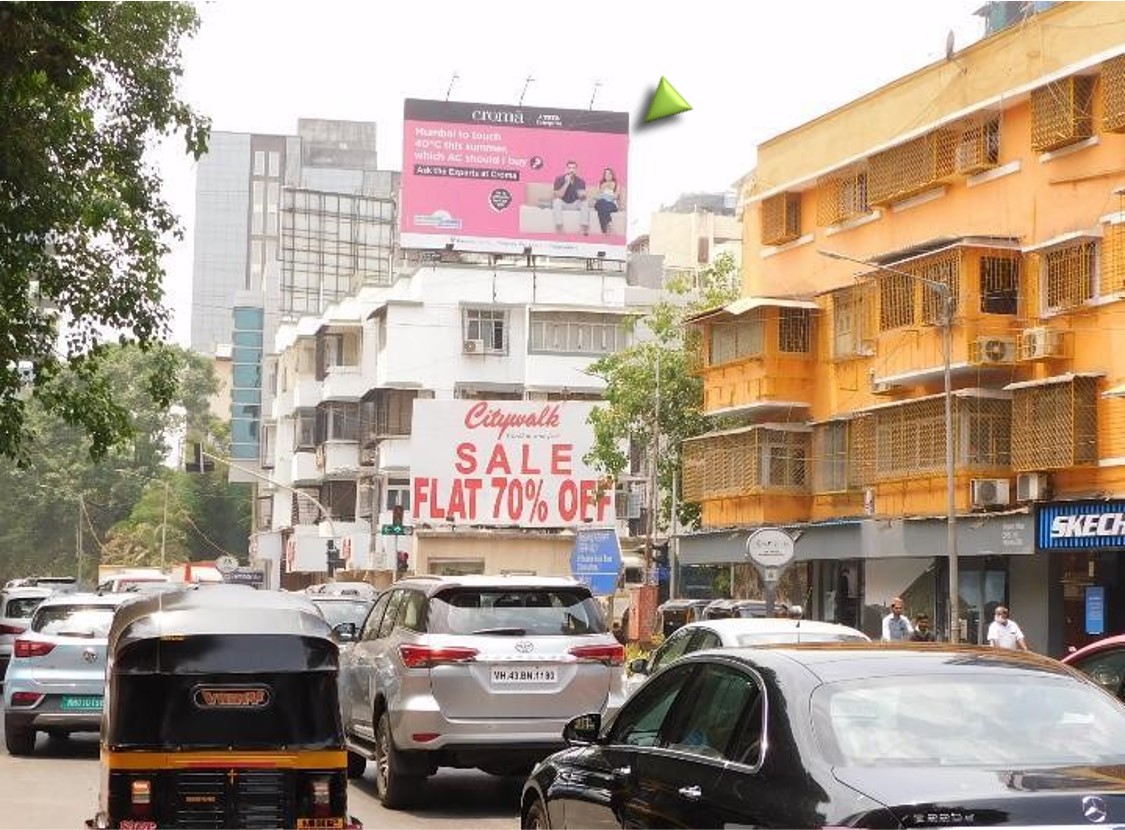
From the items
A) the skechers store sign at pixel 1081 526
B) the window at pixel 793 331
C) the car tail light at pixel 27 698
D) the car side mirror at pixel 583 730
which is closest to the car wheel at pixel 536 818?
the car side mirror at pixel 583 730

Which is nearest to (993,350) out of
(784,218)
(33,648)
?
(784,218)

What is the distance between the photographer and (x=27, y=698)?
63.7 ft

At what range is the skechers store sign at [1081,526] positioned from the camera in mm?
32781

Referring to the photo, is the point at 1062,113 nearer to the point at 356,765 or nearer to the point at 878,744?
the point at 356,765

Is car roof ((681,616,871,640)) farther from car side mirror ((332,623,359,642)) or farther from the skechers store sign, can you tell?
the skechers store sign

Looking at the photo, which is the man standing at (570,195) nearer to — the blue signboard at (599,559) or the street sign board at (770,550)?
the blue signboard at (599,559)

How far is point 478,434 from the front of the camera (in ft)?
156

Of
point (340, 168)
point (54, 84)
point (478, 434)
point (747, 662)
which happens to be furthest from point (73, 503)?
point (747, 662)

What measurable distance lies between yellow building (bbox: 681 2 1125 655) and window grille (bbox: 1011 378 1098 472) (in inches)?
1.9

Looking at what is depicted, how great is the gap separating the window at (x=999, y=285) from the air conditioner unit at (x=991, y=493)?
10.9 feet

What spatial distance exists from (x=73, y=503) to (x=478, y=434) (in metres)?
64.7

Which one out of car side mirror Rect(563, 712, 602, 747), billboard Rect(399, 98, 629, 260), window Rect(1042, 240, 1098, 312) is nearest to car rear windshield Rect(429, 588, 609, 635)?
car side mirror Rect(563, 712, 602, 747)

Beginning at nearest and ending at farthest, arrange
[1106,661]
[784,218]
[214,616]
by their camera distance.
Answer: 1. [214,616]
2. [1106,661]
3. [784,218]

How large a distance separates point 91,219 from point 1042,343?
821 inches
